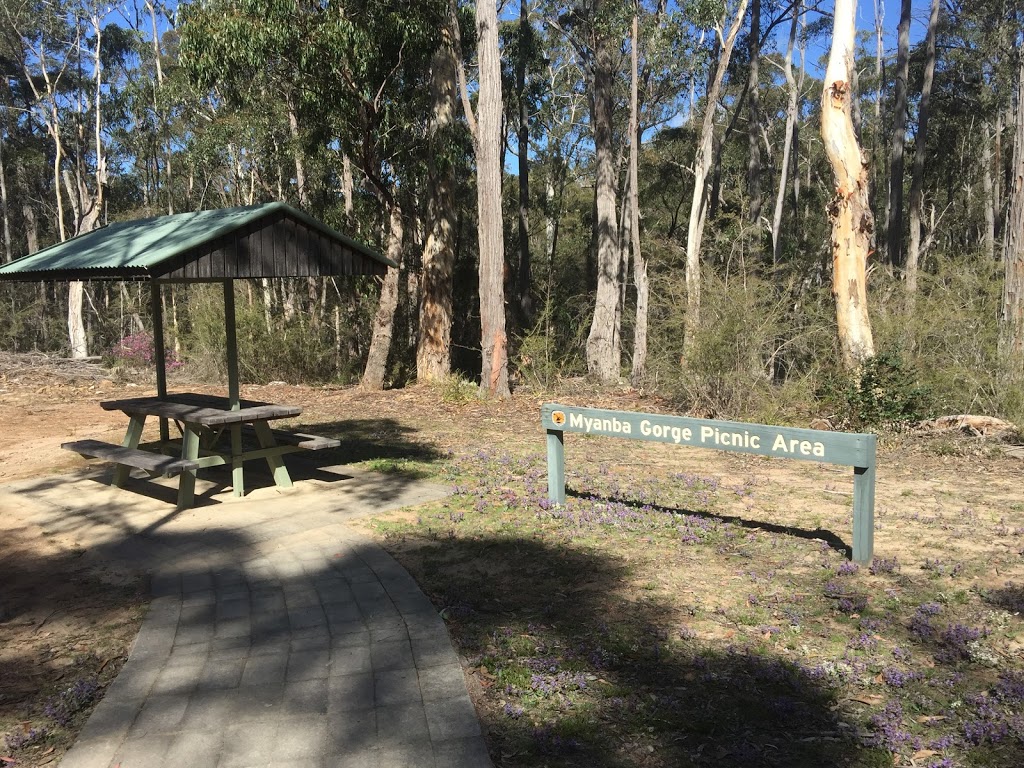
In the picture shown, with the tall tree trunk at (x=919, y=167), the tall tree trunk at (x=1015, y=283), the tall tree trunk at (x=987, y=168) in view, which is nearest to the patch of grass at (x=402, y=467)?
the tall tree trunk at (x=1015, y=283)

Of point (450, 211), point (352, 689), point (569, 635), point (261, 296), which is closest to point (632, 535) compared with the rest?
point (569, 635)

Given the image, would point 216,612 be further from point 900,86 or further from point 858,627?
point 900,86

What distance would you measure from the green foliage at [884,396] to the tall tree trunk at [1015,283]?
40.9 inches

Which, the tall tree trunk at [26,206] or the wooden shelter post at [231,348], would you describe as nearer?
the wooden shelter post at [231,348]

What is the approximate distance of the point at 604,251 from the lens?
746 inches

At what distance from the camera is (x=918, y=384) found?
33.1 feet

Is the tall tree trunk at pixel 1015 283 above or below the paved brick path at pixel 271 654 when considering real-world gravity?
above

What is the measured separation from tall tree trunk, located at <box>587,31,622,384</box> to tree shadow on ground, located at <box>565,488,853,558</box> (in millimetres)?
8638

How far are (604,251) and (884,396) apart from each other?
978 cm

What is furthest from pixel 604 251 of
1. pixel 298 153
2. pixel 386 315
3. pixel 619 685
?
pixel 619 685

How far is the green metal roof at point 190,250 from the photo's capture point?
599 cm

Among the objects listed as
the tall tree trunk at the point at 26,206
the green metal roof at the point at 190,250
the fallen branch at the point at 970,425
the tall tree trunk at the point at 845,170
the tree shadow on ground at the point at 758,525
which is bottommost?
the tree shadow on ground at the point at 758,525

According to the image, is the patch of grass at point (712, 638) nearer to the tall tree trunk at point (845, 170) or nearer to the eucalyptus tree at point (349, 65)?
the tall tree trunk at point (845, 170)

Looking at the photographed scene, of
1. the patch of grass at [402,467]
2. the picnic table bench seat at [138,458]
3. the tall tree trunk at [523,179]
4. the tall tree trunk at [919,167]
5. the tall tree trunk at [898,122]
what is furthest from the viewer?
the tall tree trunk at [898,122]
